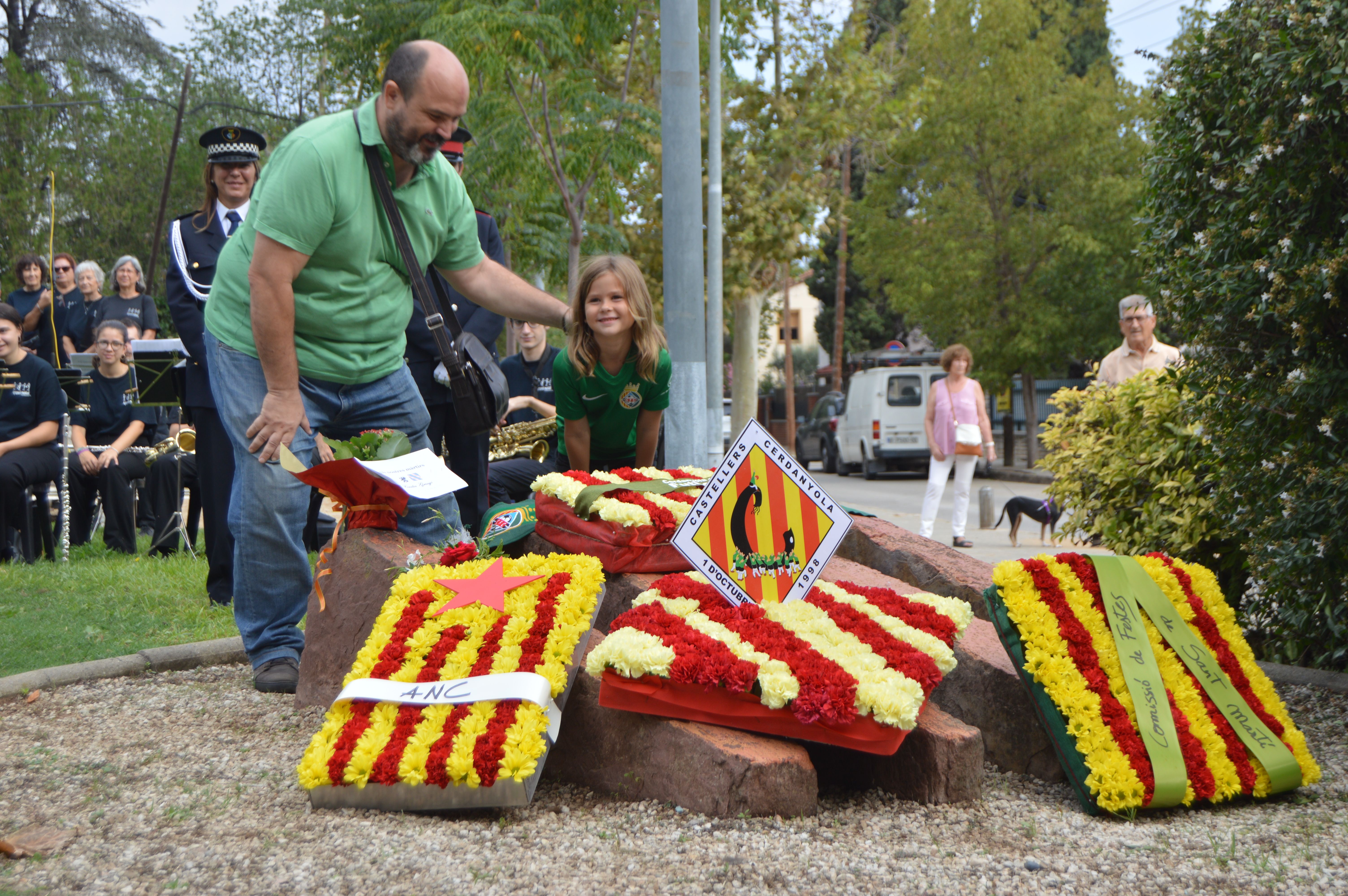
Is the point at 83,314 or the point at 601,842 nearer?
the point at 601,842

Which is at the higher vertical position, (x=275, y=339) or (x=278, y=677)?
(x=275, y=339)

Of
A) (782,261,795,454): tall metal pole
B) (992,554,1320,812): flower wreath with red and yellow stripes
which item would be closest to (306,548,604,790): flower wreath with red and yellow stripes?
(992,554,1320,812): flower wreath with red and yellow stripes

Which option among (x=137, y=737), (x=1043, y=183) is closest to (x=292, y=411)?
(x=137, y=737)

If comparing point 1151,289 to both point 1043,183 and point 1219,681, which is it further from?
point 1043,183

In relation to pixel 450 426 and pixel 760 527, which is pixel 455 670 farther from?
pixel 450 426

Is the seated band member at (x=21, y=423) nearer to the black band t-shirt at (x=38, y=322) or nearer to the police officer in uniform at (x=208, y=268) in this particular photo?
the black band t-shirt at (x=38, y=322)

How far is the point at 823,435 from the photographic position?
27.5 meters


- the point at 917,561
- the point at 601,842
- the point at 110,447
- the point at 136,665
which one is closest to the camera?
the point at 601,842

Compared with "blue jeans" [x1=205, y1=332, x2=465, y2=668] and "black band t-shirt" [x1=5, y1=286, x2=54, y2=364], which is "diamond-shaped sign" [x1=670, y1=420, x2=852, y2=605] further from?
"black band t-shirt" [x1=5, y1=286, x2=54, y2=364]

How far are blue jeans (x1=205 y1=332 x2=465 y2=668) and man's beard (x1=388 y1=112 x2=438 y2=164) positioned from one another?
84cm

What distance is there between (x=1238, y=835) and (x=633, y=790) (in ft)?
5.03

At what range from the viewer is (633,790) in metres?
3.15

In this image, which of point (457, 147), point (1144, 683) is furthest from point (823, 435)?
point (1144, 683)

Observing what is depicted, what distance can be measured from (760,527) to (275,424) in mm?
1599
